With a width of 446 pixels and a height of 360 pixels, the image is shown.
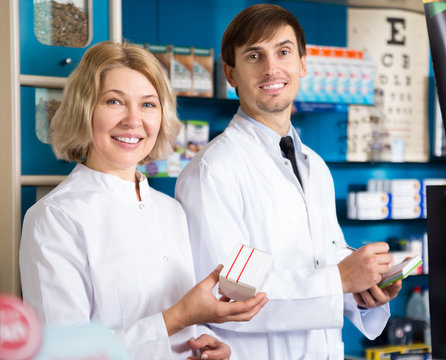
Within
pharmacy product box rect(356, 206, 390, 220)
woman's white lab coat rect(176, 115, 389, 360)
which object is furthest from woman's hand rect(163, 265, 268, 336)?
pharmacy product box rect(356, 206, 390, 220)

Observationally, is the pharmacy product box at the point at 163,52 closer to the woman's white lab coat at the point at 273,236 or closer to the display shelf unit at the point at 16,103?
the display shelf unit at the point at 16,103

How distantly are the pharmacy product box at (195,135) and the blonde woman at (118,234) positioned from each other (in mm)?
2378

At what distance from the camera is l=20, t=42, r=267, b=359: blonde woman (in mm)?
1341

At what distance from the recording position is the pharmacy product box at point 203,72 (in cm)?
402

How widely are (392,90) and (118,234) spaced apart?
13.8ft

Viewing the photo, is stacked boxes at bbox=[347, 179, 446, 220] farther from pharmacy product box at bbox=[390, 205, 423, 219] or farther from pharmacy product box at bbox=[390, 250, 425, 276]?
pharmacy product box at bbox=[390, 250, 425, 276]

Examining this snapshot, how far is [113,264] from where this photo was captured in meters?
1.43

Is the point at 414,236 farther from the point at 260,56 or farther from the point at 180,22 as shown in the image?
the point at 260,56

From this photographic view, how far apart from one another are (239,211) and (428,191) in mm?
582

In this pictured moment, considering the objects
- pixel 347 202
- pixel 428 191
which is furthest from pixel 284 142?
pixel 347 202

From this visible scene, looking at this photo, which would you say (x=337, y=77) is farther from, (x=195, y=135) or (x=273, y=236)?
(x=273, y=236)

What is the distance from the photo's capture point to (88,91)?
1505 millimetres

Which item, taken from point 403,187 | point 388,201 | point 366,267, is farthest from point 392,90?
point 366,267

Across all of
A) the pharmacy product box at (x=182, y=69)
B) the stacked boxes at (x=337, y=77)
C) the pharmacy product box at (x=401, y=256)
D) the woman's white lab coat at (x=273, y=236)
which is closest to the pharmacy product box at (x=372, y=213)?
the pharmacy product box at (x=401, y=256)
